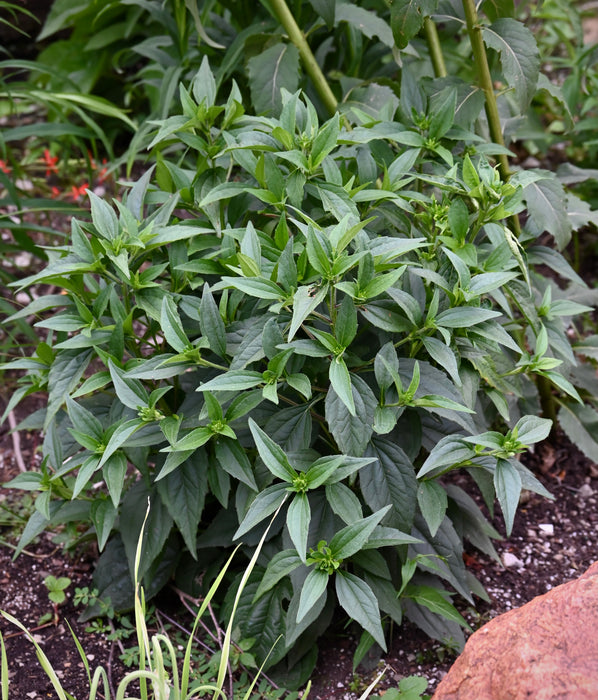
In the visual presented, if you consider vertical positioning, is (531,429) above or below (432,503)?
above

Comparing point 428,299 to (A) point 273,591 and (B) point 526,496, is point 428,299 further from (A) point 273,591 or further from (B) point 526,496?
(B) point 526,496

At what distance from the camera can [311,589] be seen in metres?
1.77

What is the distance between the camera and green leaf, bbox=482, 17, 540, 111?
7.52 feet

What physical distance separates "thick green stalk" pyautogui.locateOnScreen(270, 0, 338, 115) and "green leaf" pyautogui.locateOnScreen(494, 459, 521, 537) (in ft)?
4.76

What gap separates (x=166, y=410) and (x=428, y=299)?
72 cm

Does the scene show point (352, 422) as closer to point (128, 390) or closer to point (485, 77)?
point (128, 390)

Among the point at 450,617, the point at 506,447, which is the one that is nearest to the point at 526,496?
the point at 450,617

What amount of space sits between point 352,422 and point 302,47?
1490 millimetres

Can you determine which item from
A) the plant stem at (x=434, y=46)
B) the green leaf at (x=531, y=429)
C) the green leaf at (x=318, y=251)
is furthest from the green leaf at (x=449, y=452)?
the plant stem at (x=434, y=46)

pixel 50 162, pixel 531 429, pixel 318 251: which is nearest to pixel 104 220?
pixel 318 251

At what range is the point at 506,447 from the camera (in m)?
1.82

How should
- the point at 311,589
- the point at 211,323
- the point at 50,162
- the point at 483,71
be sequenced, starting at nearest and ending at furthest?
the point at 311,589 < the point at 211,323 < the point at 483,71 < the point at 50,162

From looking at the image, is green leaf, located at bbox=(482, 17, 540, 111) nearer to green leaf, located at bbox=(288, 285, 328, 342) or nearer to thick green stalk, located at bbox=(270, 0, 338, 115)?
thick green stalk, located at bbox=(270, 0, 338, 115)

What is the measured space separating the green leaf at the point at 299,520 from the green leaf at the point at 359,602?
161mm
